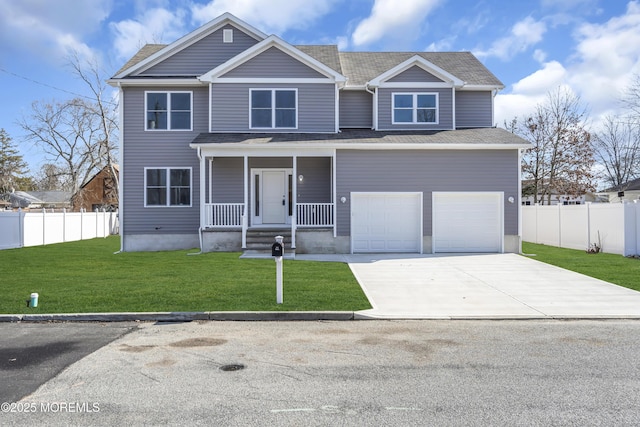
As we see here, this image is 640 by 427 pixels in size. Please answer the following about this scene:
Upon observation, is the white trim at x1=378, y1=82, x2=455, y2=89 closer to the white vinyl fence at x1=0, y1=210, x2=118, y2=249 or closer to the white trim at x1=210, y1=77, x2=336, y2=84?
the white trim at x1=210, y1=77, x2=336, y2=84

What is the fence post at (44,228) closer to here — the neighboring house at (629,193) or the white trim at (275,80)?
the white trim at (275,80)

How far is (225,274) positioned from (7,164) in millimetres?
59548

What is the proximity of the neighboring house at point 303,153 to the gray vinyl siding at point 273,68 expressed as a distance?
0.12 feet

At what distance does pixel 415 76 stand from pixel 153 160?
421 inches

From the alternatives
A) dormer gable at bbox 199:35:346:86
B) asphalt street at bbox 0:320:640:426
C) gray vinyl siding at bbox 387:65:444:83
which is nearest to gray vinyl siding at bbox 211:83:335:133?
dormer gable at bbox 199:35:346:86

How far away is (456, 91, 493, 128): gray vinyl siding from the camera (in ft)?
63.0

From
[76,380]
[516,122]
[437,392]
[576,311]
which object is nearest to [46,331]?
[76,380]

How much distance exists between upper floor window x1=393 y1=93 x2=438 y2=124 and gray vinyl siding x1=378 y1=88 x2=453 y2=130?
0.50 feet

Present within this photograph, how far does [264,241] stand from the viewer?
Answer: 1598 cm

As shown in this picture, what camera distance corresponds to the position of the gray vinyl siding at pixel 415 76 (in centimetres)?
1812

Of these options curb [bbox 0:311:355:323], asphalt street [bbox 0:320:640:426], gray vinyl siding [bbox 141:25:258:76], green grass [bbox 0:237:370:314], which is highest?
gray vinyl siding [bbox 141:25:258:76]

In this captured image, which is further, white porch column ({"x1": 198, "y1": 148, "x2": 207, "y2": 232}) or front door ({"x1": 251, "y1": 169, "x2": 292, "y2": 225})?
front door ({"x1": 251, "y1": 169, "x2": 292, "y2": 225})

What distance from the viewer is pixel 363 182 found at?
16.3 metres

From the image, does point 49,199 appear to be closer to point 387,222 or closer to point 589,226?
point 387,222
